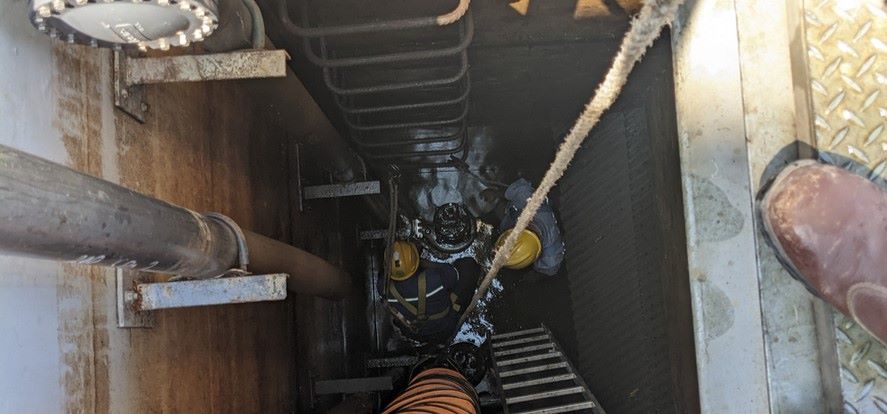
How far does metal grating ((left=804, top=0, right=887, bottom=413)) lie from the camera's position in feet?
7.72

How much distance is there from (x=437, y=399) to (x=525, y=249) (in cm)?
214

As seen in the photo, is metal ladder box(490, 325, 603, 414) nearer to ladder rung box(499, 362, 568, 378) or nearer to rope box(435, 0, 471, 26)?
ladder rung box(499, 362, 568, 378)

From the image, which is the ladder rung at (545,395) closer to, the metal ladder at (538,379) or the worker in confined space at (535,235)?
the metal ladder at (538,379)

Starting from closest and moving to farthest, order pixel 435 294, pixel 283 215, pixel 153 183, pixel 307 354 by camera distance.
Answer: pixel 153 183 → pixel 283 215 → pixel 307 354 → pixel 435 294

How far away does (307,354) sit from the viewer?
418cm

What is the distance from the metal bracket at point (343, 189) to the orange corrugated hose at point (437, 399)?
3.92 feet

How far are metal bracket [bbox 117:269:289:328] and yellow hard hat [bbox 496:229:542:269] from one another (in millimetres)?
3342

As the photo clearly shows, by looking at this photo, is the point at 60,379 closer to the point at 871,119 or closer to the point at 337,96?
the point at 337,96

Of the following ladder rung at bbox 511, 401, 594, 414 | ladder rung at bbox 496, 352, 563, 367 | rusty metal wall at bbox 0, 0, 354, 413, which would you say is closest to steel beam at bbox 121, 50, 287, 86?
rusty metal wall at bbox 0, 0, 354, 413

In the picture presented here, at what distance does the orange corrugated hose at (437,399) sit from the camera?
3.23 metres

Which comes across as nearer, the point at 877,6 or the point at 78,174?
the point at 78,174

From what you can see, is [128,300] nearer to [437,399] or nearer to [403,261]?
[437,399]

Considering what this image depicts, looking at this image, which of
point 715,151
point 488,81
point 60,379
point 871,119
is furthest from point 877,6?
point 60,379

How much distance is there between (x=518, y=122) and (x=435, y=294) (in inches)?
59.3
